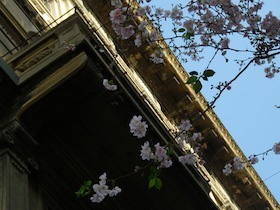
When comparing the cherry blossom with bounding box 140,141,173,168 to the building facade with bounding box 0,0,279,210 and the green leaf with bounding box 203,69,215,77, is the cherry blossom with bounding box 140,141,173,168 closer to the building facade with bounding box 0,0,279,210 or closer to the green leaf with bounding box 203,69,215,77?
the green leaf with bounding box 203,69,215,77

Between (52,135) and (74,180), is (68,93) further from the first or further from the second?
(74,180)

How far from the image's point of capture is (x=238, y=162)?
10.2 metres

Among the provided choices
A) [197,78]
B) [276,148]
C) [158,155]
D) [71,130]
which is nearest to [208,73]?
[197,78]

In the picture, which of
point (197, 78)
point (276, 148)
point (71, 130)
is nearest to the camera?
point (197, 78)

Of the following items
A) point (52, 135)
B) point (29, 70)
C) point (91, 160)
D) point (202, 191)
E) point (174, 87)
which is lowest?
point (174, 87)

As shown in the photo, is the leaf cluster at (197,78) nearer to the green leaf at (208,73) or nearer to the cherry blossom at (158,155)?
the green leaf at (208,73)

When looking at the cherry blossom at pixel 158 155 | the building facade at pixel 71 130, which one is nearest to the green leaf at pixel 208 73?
the cherry blossom at pixel 158 155

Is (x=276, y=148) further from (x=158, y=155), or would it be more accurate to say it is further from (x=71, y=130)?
(x=71, y=130)

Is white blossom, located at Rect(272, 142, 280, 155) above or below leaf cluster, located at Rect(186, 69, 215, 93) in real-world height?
below

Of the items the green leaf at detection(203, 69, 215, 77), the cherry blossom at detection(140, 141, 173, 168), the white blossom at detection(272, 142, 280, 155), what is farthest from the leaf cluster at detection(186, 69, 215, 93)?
the white blossom at detection(272, 142, 280, 155)

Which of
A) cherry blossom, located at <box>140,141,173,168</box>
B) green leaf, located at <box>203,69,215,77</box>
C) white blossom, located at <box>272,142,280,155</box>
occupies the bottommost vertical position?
white blossom, located at <box>272,142,280,155</box>

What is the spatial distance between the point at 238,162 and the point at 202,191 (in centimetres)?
220

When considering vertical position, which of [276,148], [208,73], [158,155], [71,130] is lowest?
[276,148]

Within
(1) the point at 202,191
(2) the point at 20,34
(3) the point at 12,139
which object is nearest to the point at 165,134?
(1) the point at 202,191
